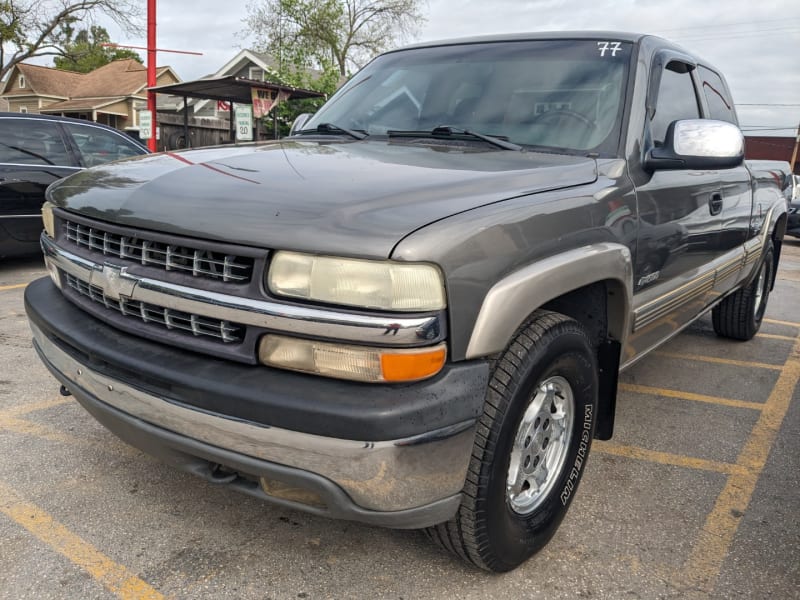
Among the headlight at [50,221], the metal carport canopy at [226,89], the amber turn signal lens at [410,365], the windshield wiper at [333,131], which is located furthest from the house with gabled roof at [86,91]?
the amber turn signal lens at [410,365]

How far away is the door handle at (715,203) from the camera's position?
10.9 feet

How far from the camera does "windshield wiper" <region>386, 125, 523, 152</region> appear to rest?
2.69 m

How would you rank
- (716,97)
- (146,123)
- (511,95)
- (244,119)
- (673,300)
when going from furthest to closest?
(146,123) → (244,119) → (716,97) → (673,300) → (511,95)

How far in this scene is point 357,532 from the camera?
7.97 feet

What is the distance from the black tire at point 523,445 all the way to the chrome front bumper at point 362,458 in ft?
0.36

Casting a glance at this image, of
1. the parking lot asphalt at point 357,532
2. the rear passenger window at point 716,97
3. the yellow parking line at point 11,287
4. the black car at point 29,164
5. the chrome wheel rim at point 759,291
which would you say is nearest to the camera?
the parking lot asphalt at point 357,532

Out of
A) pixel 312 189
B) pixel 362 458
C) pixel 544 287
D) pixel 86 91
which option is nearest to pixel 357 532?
pixel 362 458

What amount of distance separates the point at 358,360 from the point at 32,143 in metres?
6.31

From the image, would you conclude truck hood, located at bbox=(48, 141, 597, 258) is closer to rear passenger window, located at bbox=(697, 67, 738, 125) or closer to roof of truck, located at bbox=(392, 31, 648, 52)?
roof of truck, located at bbox=(392, 31, 648, 52)

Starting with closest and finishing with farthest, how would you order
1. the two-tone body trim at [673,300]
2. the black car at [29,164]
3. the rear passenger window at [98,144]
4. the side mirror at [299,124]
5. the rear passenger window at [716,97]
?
the two-tone body trim at [673,300] < the side mirror at [299,124] < the rear passenger window at [716,97] < the black car at [29,164] < the rear passenger window at [98,144]

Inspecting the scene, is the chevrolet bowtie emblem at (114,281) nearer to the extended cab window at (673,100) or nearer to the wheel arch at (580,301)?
the wheel arch at (580,301)

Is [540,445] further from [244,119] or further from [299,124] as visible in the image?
[244,119]

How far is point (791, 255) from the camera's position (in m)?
11.7

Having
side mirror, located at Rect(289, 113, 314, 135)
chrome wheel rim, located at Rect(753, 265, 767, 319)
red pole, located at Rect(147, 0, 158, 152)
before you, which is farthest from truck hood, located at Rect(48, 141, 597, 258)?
red pole, located at Rect(147, 0, 158, 152)
